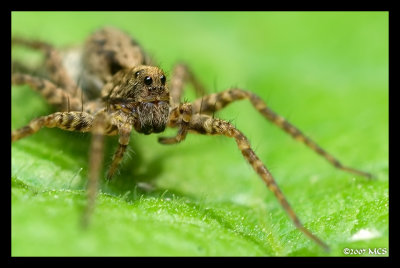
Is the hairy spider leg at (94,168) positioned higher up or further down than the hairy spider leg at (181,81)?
further down

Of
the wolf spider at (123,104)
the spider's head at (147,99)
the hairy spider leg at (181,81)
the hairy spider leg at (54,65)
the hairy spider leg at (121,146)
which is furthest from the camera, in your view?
the hairy spider leg at (181,81)

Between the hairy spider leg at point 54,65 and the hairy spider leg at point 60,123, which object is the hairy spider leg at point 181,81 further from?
the hairy spider leg at point 60,123

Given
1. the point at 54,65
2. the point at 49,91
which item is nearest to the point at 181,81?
the point at 54,65

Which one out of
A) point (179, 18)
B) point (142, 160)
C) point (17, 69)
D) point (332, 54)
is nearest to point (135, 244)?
point (142, 160)

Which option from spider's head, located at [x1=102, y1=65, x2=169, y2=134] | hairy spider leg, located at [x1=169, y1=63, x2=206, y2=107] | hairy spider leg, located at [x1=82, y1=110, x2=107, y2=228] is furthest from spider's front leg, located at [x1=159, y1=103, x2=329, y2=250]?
hairy spider leg, located at [x1=169, y1=63, x2=206, y2=107]

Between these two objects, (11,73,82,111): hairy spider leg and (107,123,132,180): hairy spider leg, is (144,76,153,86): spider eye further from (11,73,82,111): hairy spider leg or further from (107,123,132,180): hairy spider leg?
(11,73,82,111): hairy spider leg

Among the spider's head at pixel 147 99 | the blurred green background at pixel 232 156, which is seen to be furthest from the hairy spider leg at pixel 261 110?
the spider's head at pixel 147 99
